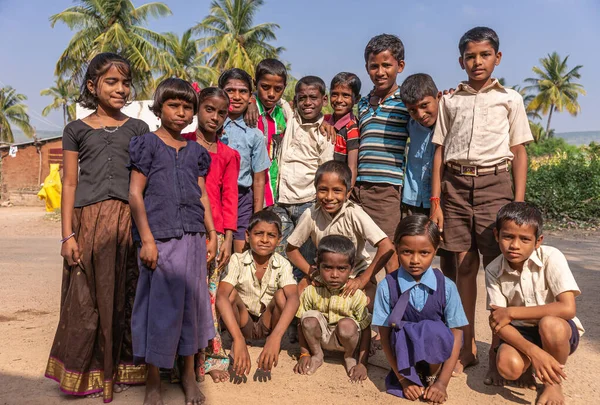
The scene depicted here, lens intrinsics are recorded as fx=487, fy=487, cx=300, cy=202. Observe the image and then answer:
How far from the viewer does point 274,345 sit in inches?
122

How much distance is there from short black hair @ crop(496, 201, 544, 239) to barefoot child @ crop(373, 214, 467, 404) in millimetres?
436

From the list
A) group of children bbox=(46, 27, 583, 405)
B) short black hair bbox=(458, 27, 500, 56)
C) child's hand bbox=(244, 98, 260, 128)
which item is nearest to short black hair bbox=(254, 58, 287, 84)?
group of children bbox=(46, 27, 583, 405)

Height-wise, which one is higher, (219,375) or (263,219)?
(263,219)

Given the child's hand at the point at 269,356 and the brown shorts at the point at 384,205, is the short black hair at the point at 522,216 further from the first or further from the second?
the child's hand at the point at 269,356

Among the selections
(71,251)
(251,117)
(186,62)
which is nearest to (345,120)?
(251,117)

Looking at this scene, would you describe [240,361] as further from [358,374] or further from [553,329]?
[553,329]

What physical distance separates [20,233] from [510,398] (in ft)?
42.4

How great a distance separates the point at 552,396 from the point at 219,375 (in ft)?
6.62

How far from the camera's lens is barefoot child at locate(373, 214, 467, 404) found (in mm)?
2900

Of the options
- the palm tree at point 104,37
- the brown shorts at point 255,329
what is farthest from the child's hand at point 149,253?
the palm tree at point 104,37

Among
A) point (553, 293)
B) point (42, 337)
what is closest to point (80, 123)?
point (42, 337)

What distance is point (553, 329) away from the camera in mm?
2861

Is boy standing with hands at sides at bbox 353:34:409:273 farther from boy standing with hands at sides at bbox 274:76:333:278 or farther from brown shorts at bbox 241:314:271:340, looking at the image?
brown shorts at bbox 241:314:271:340

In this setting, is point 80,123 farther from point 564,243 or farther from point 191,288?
point 564,243
